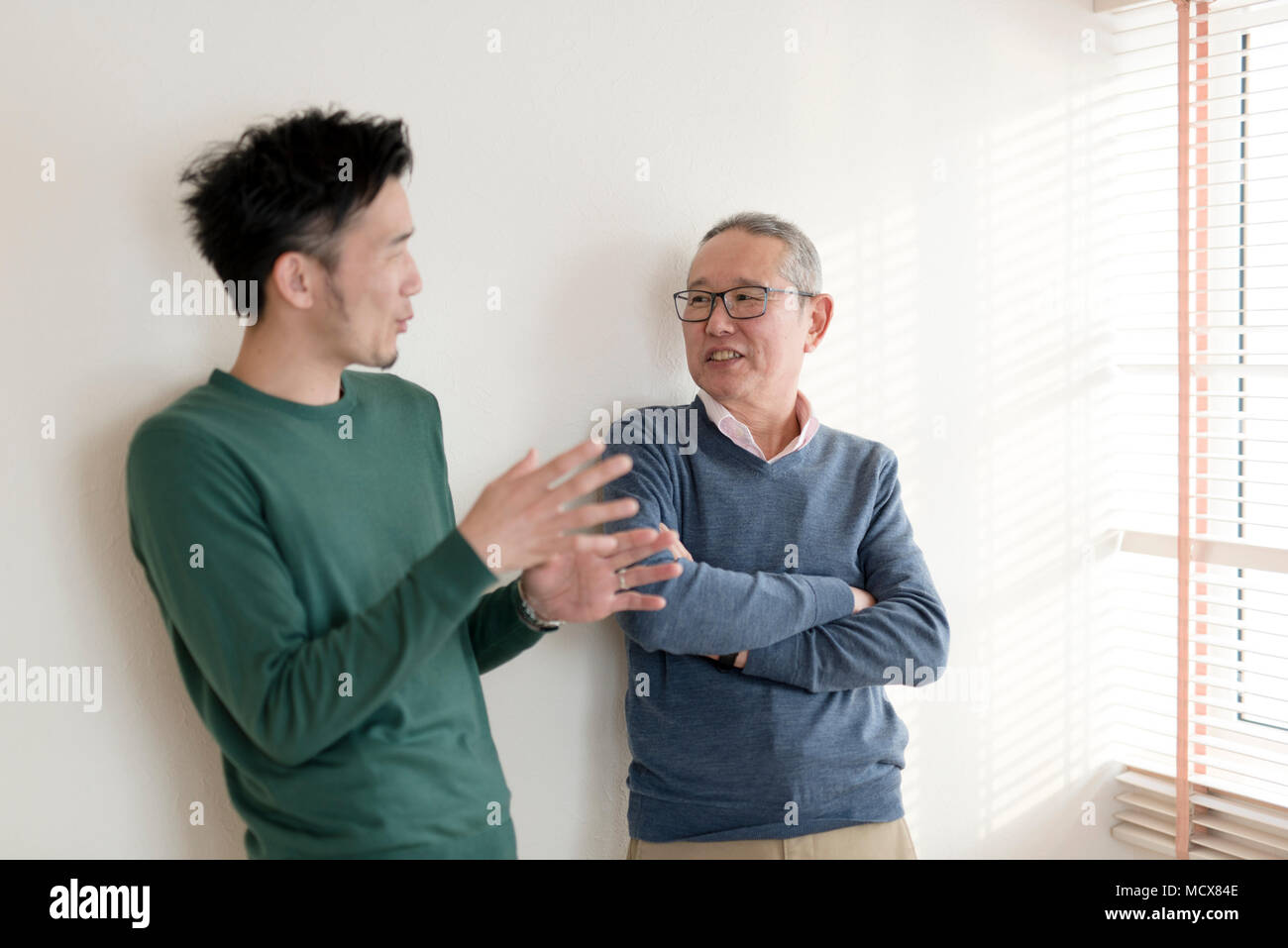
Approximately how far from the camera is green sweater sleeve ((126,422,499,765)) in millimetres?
1316

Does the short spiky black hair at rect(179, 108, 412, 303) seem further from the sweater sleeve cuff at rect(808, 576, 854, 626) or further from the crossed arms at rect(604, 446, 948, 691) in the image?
the sweater sleeve cuff at rect(808, 576, 854, 626)

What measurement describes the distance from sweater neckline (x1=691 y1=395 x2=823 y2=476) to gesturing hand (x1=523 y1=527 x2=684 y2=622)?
1.41 feet

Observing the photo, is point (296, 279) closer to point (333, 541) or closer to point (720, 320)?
point (333, 541)

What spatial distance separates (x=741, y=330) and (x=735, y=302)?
2.0 inches

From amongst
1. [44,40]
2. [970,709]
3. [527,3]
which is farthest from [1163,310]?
[44,40]

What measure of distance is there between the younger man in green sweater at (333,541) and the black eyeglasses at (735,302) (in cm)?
55

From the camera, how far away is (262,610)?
1.34 meters

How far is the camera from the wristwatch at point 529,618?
167 cm

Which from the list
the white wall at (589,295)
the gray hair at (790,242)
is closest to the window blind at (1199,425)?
the white wall at (589,295)

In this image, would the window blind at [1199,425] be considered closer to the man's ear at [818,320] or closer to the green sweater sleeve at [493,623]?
the man's ear at [818,320]

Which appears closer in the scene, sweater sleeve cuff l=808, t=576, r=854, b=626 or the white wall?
the white wall

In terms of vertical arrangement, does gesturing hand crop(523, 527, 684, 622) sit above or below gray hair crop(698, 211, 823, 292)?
below

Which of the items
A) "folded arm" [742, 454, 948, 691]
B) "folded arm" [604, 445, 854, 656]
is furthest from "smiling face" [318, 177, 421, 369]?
"folded arm" [742, 454, 948, 691]

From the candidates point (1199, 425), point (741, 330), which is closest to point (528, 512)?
point (741, 330)
